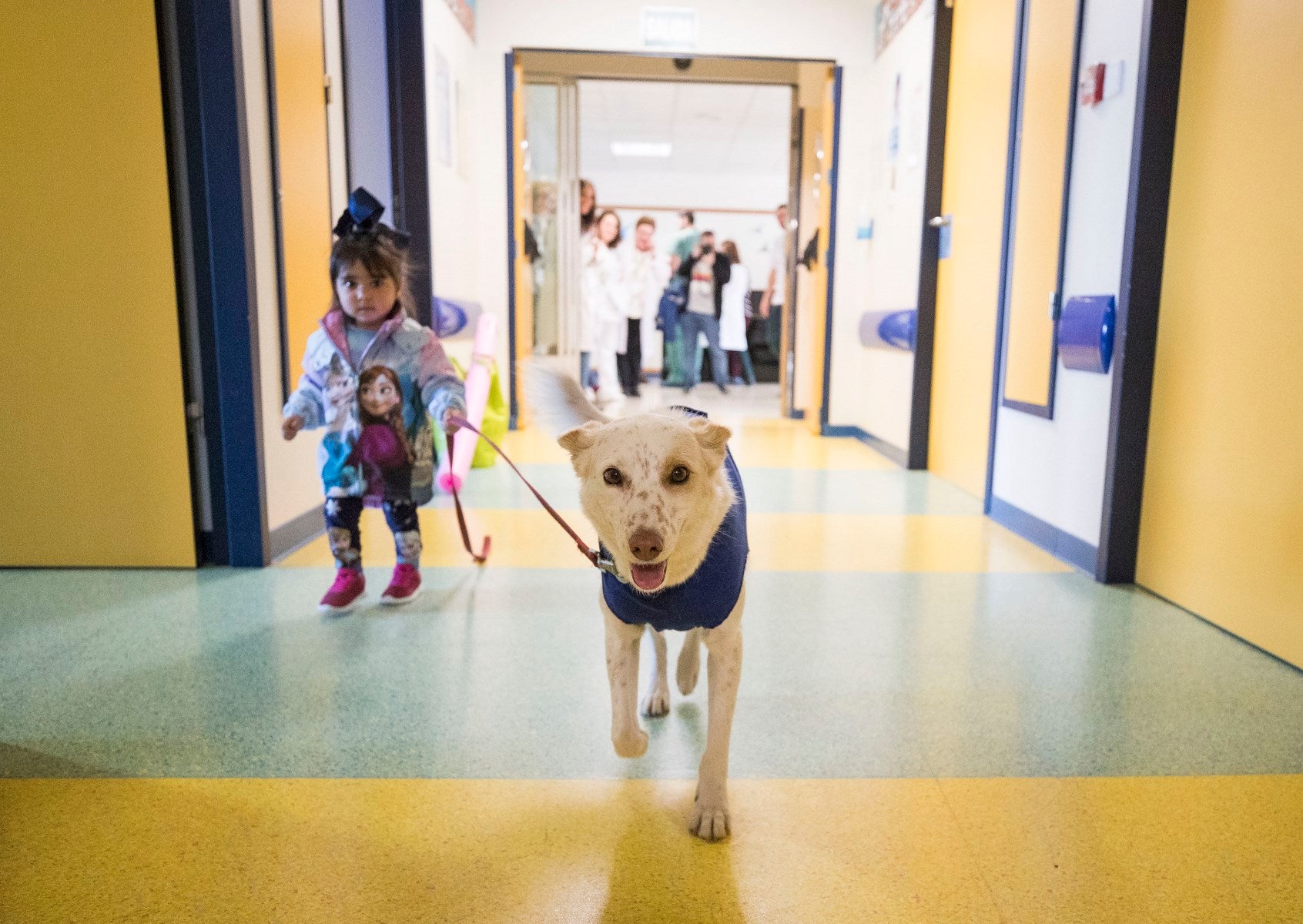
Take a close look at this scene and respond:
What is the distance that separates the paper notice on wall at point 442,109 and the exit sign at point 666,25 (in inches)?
53.9

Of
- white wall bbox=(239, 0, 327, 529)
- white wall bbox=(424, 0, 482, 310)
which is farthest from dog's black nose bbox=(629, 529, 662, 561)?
white wall bbox=(424, 0, 482, 310)

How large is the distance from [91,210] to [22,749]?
1.65 m

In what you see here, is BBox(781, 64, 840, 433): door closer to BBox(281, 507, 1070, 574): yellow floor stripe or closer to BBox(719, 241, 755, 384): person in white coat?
BBox(281, 507, 1070, 574): yellow floor stripe

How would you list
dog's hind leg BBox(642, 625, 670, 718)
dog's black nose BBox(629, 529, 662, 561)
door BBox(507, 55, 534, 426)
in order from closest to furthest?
dog's black nose BBox(629, 529, 662, 561)
dog's hind leg BBox(642, 625, 670, 718)
door BBox(507, 55, 534, 426)

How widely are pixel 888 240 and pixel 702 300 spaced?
4395mm

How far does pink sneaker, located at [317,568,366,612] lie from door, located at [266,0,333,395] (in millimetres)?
854

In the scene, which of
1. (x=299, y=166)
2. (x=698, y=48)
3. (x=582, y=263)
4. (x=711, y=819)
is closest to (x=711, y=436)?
(x=711, y=819)

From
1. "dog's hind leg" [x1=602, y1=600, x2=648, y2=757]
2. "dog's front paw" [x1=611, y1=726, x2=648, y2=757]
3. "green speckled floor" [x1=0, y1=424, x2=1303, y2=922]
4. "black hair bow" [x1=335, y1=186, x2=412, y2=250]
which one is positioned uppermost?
"black hair bow" [x1=335, y1=186, x2=412, y2=250]

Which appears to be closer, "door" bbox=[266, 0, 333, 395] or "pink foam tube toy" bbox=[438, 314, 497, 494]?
"door" bbox=[266, 0, 333, 395]

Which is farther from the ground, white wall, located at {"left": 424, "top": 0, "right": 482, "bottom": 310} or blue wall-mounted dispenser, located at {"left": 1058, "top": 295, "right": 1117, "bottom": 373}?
white wall, located at {"left": 424, "top": 0, "right": 482, "bottom": 310}

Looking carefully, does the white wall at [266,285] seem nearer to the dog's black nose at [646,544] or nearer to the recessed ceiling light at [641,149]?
the dog's black nose at [646,544]

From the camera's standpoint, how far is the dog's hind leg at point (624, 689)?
1.40 m

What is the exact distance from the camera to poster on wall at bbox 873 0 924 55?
16.3ft

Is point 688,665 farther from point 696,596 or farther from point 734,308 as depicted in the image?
point 734,308
